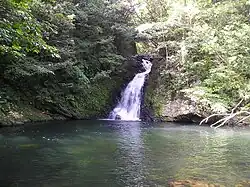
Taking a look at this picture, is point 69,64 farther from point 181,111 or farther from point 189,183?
point 189,183

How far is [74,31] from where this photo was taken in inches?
755

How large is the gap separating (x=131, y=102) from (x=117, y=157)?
11723 millimetres

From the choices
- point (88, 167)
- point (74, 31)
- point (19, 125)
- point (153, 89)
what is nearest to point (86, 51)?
point (74, 31)

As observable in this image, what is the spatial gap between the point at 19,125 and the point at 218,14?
44.1 feet

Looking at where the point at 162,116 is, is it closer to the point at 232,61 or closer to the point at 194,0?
the point at 232,61

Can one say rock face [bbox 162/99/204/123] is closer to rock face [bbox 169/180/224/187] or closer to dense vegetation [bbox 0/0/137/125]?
dense vegetation [bbox 0/0/137/125]

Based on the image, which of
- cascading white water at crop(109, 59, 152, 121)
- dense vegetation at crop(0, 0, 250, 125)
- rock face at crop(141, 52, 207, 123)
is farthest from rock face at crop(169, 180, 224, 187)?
cascading white water at crop(109, 59, 152, 121)

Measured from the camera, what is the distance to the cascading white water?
19.8 metres

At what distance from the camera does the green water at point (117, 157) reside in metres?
6.99

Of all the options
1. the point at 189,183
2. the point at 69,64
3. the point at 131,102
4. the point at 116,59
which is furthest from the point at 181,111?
the point at 189,183

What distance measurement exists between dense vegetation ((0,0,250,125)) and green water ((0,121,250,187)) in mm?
3532

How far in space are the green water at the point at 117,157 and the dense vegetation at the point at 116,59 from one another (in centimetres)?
353

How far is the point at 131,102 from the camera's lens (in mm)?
20641

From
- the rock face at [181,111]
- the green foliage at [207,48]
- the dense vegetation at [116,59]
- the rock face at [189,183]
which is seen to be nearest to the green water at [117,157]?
the rock face at [189,183]
